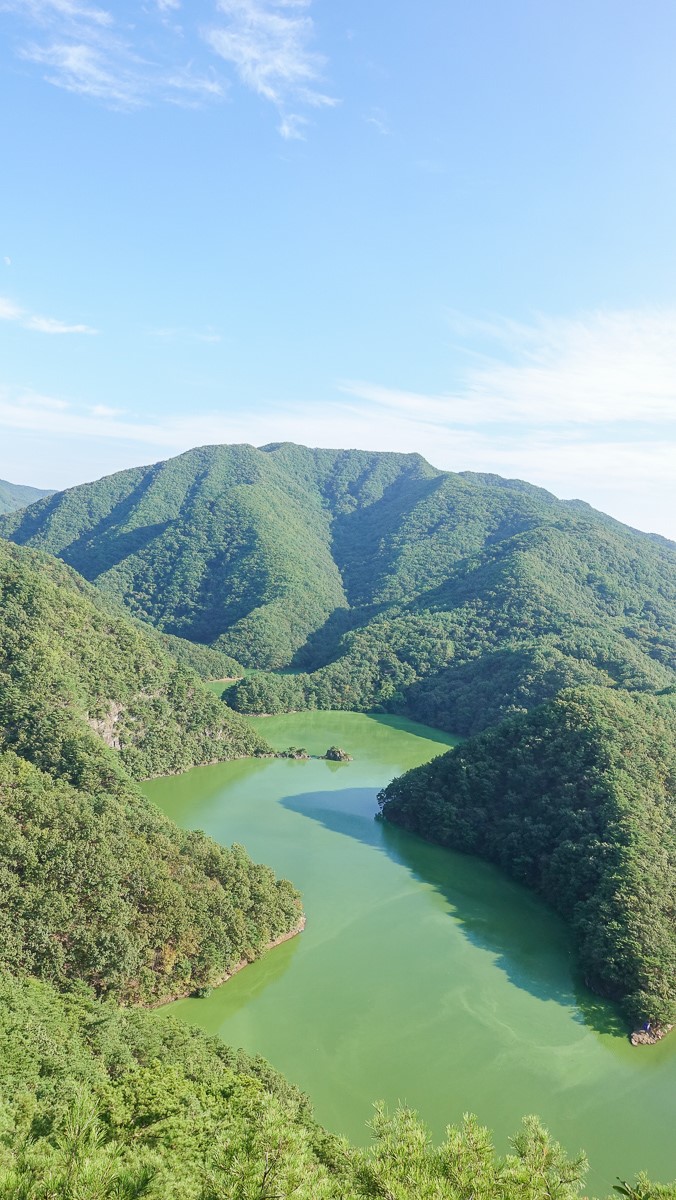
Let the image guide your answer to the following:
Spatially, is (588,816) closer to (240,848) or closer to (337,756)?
(240,848)

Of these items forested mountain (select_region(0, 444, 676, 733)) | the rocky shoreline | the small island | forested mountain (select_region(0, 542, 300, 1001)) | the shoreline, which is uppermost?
forested mountain (select_region(0, 444, 676, 733))

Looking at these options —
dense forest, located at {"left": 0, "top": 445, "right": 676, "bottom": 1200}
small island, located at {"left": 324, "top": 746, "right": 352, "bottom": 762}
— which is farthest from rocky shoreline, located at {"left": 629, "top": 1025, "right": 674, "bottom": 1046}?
small island, located at {"left": 324, "top": 746, "right": 352, "bottom": 762}

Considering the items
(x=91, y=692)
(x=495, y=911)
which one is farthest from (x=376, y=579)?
(x=495, y=911)

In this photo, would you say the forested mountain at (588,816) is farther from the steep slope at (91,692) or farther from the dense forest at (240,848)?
the steep slope at (91,692)

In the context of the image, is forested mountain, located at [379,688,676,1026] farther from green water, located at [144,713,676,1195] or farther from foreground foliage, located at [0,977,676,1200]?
foreground foliage, located at [0,977,676,1200]

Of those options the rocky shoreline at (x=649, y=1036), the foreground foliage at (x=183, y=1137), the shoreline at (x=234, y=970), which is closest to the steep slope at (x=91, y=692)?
the shoreline at (x=234, y=970)
